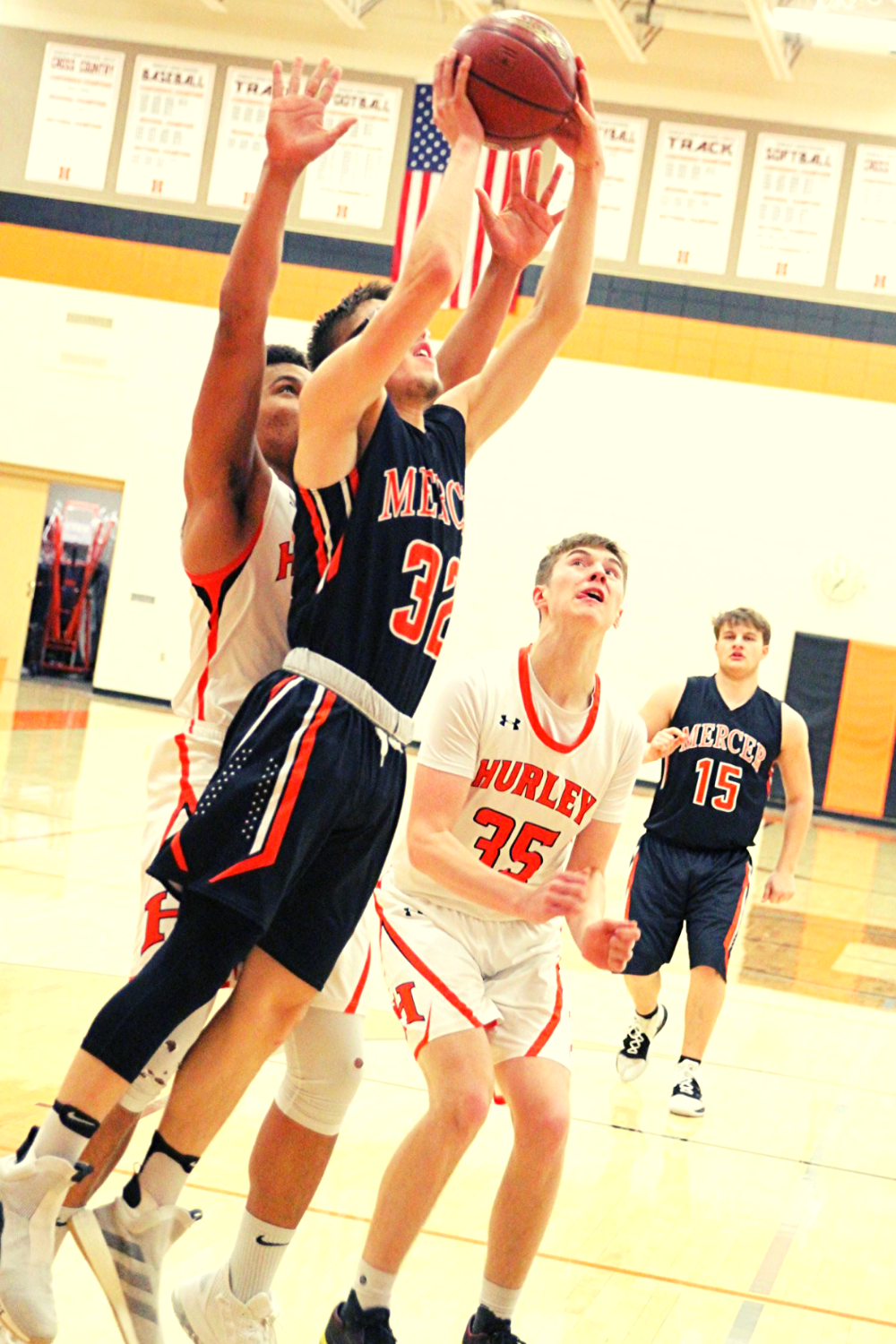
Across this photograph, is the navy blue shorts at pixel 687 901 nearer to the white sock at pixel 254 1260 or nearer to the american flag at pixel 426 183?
the white sock at pixel 254 1260

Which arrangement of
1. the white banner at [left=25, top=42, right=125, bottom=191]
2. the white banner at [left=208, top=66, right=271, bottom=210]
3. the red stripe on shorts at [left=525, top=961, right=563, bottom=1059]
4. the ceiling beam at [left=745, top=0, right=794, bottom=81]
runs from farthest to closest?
the white banner at [left=25, top=42, right=125, bottom=191], the white banner at [left=208, top=66, right=271, bottom=210], the ceiling beam at [left=745, top=0, right=794, bottom=81], the red stripe on shorts at [left=525, top=961, right=563, bottom=1059]

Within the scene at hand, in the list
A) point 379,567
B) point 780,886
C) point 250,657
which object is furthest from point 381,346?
point 780,886

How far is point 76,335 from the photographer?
55.6 feet

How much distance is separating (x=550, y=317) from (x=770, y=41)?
43.0 ft

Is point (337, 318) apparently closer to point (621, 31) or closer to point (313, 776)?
point (313, 776)

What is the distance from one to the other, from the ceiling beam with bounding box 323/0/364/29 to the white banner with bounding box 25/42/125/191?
8.51 ft

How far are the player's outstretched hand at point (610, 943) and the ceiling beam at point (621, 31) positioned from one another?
44.6ft

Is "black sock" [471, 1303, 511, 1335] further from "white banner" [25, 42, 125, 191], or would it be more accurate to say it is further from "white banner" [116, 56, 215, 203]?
"white banner" [25, 42, 125, 191]

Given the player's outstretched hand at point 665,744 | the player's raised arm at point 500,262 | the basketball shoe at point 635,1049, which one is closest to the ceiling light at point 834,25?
the player's outstretched hand at point 665,744

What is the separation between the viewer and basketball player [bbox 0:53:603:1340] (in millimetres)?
2199

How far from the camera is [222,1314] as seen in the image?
2.55 m

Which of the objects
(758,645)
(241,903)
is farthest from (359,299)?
(758,645)

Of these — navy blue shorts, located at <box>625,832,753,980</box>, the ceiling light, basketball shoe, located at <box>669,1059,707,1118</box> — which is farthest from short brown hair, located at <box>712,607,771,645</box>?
the ceiling light

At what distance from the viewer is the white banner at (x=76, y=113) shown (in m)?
16.3
